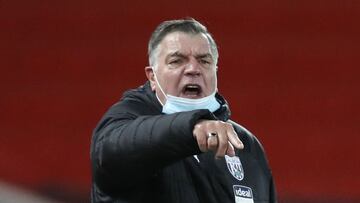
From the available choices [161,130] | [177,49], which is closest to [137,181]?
[161,130]

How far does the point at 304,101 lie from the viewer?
3.37 metres

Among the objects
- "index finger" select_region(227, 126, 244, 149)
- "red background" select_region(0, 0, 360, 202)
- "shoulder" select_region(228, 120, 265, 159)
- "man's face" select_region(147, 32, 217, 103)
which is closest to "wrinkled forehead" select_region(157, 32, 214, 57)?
"man's face" select_region(147, 32, 217, 103)

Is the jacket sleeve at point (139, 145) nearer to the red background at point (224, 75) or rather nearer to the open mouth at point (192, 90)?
the open mouth at point (192, 90)

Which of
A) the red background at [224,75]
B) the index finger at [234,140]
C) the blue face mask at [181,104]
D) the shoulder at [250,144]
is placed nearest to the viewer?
the index finger at [234,140]

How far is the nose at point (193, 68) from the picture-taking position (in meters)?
1.63

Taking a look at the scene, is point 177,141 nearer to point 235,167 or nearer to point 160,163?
point 160,163

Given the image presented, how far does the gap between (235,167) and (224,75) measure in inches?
68.0

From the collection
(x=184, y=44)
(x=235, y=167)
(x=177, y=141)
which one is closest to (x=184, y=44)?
(x=184, y=44)

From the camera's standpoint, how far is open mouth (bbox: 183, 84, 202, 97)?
1621mm

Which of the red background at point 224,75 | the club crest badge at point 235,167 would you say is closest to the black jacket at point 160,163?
the club crest badge at point 235,167

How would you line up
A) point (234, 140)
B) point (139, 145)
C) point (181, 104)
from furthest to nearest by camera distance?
point (181, 104)
point (139, 145)
point (234, 140)

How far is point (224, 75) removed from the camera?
3.37 meters

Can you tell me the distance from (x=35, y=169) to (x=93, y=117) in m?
0.27

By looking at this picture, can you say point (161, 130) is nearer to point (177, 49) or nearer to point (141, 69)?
point (177, 49)
